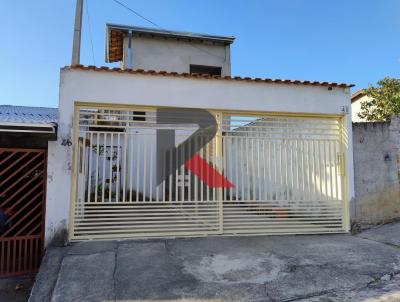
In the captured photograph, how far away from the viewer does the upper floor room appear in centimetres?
1380

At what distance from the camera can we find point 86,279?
4184 millimetres

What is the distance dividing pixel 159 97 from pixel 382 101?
34.8ft

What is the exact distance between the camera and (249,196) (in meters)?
6.78

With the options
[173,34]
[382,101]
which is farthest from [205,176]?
[382,101]

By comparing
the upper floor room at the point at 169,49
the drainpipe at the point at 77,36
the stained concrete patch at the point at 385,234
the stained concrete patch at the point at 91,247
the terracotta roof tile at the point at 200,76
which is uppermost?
the upper floor room at the point at 169,49

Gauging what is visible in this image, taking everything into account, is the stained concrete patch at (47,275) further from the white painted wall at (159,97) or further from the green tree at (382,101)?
the green tree at (382,101)

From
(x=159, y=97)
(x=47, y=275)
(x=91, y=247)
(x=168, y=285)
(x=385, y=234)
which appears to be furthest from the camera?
(x=385, y=234)

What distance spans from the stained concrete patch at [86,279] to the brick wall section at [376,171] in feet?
17.7

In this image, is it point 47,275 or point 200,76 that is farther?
point 200,76

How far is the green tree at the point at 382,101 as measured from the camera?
12539 millimetres

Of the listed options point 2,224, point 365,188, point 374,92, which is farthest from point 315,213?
point 374,92

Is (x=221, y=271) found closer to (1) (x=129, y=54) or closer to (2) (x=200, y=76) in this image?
(2) (x=200, y=76)

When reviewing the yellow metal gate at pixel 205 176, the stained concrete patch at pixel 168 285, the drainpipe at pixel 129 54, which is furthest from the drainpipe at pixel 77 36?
the stained concrete patch at pixel 168 285

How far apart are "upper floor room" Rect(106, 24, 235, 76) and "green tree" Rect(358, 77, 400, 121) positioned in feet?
20.6
